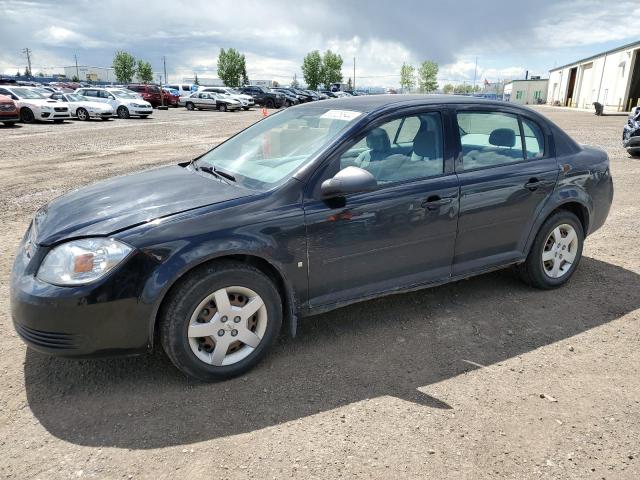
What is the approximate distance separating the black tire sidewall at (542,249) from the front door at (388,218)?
97 cm

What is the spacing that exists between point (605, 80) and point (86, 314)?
50362 mm

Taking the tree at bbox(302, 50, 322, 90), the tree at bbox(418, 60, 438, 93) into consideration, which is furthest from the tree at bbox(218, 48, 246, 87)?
the tree at bbox(418, 60, 438, 93)

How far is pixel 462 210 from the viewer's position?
3613 millimetres

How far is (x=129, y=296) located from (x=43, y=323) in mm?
466

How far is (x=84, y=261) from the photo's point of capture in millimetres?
2631

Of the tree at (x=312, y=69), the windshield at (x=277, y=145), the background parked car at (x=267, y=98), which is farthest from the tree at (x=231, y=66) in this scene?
the windshield at (x=277, y=145)

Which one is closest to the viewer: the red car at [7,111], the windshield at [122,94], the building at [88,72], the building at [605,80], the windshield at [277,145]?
the windshield at [277,145]

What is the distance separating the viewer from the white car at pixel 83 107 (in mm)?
23484

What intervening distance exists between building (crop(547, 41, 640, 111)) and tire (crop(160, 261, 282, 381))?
36273 mm

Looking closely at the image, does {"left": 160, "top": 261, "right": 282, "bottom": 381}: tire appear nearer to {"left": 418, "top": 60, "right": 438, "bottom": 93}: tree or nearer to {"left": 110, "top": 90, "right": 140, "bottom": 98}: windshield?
{"left": 110, "top": 90, "right": 140, "bottom": 98}: windshield

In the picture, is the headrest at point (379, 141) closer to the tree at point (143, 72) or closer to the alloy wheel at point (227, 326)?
the alloy wheel at point (227, 326)

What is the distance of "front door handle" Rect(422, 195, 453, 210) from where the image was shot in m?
3.45

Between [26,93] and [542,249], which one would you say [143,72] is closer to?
[26,93]

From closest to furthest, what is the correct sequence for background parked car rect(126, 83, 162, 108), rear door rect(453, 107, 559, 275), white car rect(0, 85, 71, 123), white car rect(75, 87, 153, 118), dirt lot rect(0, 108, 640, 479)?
1. dirt lot rect(0, 108, 640, 479)
2. rear door rect(453, 107, 559, 275)
3. white car rect(0, 85, 71, 123)
4. white car rect(75, 87, 153, 118)
5. background parked car rect(126, 83, 162, 108)
